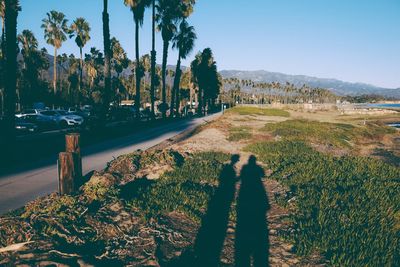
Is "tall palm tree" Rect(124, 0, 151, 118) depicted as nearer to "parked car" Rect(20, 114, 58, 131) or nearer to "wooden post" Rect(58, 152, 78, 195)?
"parked car" Rect(20, 114, 58, 131)

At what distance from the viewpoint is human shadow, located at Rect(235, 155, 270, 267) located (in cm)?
547

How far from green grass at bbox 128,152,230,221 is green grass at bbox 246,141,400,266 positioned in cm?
218

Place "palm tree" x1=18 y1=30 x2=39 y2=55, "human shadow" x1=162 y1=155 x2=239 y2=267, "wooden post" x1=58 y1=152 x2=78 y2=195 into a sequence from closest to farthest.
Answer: "human shadow" x1=162 y1=155 x2=239 y2=267 → "wooden post" x1=58 y1=152 x2=78 y2=195 → "palm tree" x1=18 y1=30 x2=39 y2=55

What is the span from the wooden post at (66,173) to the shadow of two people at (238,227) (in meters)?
3.43

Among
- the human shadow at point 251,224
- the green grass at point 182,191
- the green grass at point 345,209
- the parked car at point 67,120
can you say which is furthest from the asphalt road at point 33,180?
the parked car at point 67,120

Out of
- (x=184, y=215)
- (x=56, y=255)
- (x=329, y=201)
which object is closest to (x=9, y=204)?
(x=56, y=255)

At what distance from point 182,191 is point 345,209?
4007 millimetres

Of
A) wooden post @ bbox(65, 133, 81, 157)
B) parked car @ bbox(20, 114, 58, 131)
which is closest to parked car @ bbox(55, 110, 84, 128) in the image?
parked car @ bbox(20, 114, 58, 131)

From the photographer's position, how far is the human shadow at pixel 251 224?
547 cm

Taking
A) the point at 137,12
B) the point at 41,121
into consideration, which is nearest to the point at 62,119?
the point at 41,121

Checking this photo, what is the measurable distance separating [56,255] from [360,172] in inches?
408

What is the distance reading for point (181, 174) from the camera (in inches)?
427

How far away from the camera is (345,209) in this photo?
7617mm

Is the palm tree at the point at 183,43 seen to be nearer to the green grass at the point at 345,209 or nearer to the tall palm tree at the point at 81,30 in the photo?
the tall palm tree at the point at 81,30
